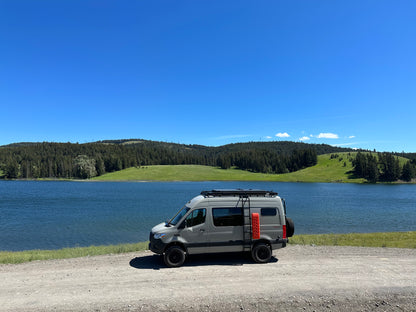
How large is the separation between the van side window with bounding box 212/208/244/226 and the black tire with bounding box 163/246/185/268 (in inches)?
82.7

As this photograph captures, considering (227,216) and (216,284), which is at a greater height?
(227,216)

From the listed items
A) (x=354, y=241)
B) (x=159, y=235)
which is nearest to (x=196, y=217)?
(x=159, y=235)

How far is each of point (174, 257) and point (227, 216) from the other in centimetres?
311

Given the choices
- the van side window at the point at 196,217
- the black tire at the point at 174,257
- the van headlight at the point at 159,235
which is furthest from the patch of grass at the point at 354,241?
the van headlight at the point at 159,235

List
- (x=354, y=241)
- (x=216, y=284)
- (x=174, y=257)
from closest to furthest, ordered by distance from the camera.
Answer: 1. (x=216, y=284)
2. (x=174, y=257)
3. (x=354, y=241)

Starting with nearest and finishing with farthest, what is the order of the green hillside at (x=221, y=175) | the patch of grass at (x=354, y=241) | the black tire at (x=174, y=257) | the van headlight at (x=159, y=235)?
the black tire at (x=174, y=257)
the van headlight at (x=159, y=235)
the patch of grass at (x=354, y=241)
the green hillside at (x=221, y=175)

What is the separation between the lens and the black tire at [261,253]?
13195mm

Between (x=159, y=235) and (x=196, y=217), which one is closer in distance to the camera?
(x=159, y=235)

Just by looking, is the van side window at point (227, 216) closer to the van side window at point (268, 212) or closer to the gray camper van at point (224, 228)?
the gray camper van at point (224, 228)

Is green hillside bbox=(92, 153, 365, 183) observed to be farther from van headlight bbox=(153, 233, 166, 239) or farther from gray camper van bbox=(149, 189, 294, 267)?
van headlight bbox=(153, 233, 166, 239)

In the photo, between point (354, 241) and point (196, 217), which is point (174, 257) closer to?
point (196, 217)

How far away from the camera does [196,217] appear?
13.1m

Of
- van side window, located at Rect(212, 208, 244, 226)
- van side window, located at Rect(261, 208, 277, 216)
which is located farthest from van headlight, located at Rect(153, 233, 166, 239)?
van side window, located at Rect(261, 208, 277, 216)

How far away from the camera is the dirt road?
8.76 m
